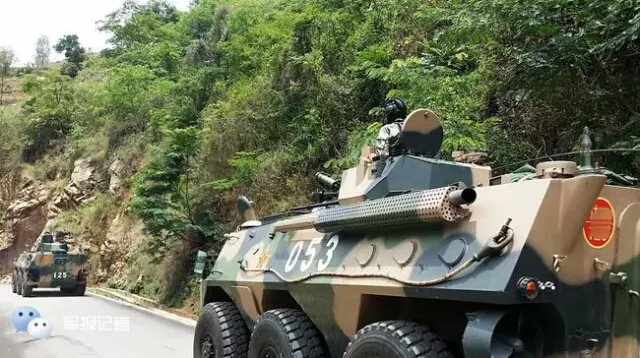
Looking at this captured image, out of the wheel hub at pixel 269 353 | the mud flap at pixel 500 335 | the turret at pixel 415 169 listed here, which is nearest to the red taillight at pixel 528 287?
the mud flap at pixel 500 335

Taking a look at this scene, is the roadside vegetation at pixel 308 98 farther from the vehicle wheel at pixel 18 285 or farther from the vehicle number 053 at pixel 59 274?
the vehicle wheel at pixel 18 285

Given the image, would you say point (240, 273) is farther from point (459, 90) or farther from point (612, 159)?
point (459, 90)

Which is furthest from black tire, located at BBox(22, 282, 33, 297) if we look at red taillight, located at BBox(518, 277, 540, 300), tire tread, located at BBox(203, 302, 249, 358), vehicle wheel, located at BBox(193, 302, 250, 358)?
red taillight, located at BBox(518, 277, 540, 300)

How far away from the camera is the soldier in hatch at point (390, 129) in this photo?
5648mm

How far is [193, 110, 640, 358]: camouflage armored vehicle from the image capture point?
144 inches

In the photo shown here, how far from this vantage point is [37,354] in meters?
9.97

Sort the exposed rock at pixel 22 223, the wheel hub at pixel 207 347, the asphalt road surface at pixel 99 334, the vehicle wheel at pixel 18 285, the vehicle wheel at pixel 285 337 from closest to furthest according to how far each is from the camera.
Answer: the vehicle wheel at pixel 285 337 → the wheel hub at pixel 207 347 → the asphalt road surface at pixel 99 334 → the vehicle wheel at pixel 18 285 → the exposed rock at pixel 22 223

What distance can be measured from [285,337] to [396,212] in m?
1.52

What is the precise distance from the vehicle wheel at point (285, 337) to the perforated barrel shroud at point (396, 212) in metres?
0.76

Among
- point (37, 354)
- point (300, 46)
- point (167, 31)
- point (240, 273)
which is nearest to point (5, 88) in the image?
point (167, 31)

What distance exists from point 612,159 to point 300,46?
10.6 m

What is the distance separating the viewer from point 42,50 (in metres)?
84.9

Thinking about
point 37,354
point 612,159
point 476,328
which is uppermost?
point 612,159

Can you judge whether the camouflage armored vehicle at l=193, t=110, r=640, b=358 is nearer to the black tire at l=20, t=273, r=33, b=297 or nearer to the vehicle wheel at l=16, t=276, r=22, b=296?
the black tire at l=20, t=273, r=33, b=297
